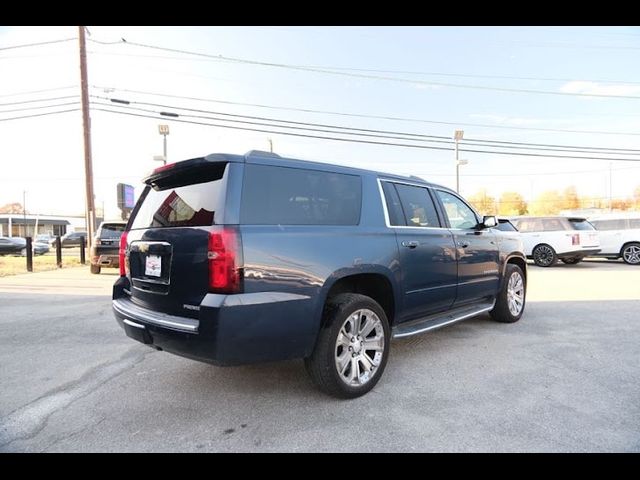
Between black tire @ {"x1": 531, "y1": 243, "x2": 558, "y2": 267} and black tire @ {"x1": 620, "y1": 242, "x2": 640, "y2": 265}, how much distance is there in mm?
2792

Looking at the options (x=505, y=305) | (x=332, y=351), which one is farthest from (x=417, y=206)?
(x=505, y=305)

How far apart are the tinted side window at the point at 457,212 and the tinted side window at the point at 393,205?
94 centimetres

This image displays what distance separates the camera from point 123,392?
3.28 metres

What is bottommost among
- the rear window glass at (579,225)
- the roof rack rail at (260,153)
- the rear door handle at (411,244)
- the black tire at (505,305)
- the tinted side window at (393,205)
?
the black tire at (505,305)

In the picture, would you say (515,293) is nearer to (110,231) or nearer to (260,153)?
(260,153)

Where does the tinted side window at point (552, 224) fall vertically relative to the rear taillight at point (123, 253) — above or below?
above

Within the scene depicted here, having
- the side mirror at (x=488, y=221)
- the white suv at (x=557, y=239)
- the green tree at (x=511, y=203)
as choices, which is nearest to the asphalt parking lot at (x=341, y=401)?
the side mirror at (x=488, y=221)

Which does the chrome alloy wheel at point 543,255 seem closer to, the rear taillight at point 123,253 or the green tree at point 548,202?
the rear taillight at point 123,253

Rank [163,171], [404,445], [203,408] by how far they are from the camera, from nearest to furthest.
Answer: [404,445] → [203,408] → [163,171]

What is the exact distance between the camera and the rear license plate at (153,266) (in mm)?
2945
